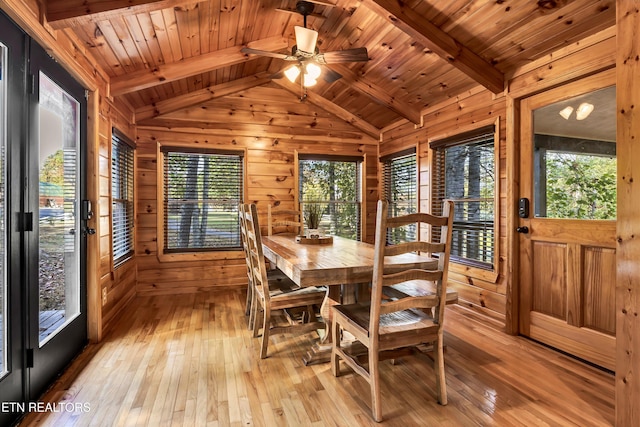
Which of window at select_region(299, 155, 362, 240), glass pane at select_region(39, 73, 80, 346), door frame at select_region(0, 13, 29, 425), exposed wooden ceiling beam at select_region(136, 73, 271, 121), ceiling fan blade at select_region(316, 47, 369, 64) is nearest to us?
door frame at select_region(0, 13, 29, 425)

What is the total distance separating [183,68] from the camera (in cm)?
346

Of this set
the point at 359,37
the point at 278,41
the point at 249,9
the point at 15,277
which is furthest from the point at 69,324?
the point at 359,37

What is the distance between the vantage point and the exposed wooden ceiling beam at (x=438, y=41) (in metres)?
2.63

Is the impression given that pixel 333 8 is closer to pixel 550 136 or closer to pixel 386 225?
pixel 550 136

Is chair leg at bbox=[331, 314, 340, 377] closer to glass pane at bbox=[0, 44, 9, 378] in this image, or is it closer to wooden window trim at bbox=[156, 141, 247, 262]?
glass pane at bbox=[0, 44, 9, 378]

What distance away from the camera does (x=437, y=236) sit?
4.08m

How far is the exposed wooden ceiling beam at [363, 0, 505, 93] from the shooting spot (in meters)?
2.63

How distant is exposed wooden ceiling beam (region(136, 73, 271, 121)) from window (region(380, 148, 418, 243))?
214 centimetres

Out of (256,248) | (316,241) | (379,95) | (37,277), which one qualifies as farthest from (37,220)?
(379,95)

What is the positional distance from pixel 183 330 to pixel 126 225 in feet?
5.49

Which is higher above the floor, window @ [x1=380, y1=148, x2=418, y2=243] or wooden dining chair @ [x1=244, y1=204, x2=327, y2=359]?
window @ [x1=380, y1=148, x2=418, y2=243]

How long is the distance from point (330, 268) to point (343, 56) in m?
1.91

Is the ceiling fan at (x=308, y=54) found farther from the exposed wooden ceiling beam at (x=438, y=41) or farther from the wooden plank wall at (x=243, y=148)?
the wooden plank wall at (x=243, y=148)

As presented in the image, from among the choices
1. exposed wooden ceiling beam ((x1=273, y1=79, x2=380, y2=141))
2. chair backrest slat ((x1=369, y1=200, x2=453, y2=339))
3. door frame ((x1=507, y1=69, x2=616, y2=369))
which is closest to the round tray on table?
chair backrest slat ((x1=369, y1=200, x2=453, y2=339))
